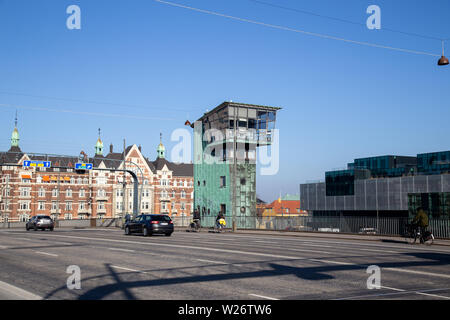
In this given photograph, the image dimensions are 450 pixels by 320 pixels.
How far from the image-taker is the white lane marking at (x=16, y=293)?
8305 millimetres

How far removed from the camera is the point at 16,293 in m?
8.76

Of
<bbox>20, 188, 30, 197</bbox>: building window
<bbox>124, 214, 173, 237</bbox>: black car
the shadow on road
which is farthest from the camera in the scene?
<bbox>20, 188, 30, 197</bbox>: building window

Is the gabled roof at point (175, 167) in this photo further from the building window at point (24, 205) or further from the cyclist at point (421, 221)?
the cyclist at point (421, 221)

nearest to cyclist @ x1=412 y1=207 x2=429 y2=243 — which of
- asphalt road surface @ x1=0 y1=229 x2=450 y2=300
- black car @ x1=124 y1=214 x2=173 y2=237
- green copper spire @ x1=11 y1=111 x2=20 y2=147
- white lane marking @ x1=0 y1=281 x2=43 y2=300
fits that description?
asphalt road surface @ x1=0 y1=229 x2=450 y2=300

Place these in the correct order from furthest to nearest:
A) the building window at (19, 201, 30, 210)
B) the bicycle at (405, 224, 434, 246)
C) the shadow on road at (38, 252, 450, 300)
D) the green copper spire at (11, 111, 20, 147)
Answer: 1. the green copper spire at (11, 111, 20, 147)
2. the building window at (19, 201, 30, 210)
3. the bicycle at (405, 224, 434, 246)
4. the shadow on road at (38, 252, 450, 300)

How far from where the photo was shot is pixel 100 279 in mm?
10438

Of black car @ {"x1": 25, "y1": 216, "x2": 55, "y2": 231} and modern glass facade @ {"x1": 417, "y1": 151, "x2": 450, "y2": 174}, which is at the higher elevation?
modern glass facade @ {"x1": 417, "y1": 151, "x2": 450, "y2": 174}

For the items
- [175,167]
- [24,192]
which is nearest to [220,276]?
[24,192]

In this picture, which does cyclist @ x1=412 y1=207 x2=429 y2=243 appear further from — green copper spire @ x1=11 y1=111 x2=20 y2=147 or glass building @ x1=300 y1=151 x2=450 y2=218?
green copper spire @ x1=11 y1=111 x2=20 y2=147

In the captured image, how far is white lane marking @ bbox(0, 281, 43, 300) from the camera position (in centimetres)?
830

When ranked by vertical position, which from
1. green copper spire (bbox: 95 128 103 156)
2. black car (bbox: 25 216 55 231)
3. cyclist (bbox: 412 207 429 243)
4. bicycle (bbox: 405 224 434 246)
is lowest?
black car (bbox: 25 216 55 231)

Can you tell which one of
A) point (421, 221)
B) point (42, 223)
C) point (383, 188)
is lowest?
point (42, 223)

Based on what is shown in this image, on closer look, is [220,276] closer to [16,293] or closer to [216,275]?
[216,275]
